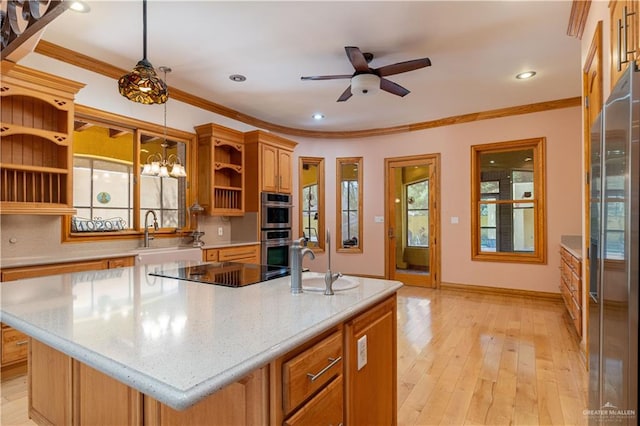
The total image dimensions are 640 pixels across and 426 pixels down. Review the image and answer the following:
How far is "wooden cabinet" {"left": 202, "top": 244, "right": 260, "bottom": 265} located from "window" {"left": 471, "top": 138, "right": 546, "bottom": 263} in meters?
3.40

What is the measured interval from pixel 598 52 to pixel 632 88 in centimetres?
151

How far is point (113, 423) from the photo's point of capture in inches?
45.8

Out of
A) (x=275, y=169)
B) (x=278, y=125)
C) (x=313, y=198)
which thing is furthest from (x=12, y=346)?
(x=313, y=198)

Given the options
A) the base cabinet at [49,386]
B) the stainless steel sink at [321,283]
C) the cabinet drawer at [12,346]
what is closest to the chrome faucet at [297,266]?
the stainless steel sink at [321,283]

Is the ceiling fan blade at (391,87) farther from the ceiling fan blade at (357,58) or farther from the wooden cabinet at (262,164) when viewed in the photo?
the wooden cabinet at (262,164)

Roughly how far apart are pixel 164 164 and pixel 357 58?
2672 millimetres

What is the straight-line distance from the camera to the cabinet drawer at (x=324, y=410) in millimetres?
1030

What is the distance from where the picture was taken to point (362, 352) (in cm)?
139

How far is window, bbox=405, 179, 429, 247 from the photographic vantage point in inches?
230

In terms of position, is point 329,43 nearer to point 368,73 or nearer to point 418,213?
point 368,73

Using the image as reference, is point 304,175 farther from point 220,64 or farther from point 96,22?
point 96,22

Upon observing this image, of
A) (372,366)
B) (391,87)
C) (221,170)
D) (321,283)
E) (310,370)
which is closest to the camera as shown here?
(310,370)

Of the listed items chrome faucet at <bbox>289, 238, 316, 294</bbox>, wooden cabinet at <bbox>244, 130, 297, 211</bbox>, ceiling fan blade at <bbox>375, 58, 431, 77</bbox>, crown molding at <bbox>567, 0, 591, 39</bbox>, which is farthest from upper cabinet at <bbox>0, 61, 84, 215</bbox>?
crown molding at <bbox>567, 0, 591, 39</bbox>

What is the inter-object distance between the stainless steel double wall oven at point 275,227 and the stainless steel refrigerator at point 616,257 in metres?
3.85
